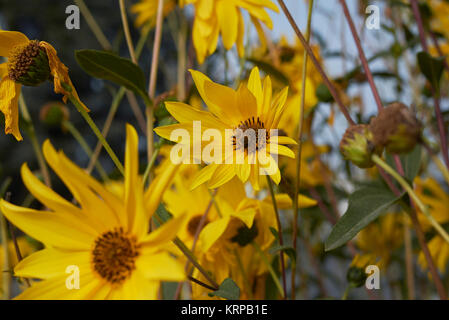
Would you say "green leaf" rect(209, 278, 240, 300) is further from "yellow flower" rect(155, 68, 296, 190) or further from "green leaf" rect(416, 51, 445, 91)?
"green leaf" rect(416, 51, 445, 91)

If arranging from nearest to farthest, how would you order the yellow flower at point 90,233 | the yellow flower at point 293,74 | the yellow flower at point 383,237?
the yellow flower at point 90,233 → the yellow flower at point 293,74 → the yellow flower at point 383,237

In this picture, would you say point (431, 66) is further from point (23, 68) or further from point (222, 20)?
point (23, 68)

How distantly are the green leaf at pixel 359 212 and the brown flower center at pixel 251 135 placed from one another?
2.8 inches

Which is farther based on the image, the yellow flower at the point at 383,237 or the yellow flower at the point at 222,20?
the yellow flower at the point at 383,237

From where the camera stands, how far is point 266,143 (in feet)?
0.94

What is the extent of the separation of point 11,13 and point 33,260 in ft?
13.2

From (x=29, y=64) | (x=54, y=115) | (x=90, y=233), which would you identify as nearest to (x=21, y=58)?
(x=29, y=64)

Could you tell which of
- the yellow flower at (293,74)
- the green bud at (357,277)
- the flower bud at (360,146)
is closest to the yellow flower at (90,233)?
the flower bud at (360,146)

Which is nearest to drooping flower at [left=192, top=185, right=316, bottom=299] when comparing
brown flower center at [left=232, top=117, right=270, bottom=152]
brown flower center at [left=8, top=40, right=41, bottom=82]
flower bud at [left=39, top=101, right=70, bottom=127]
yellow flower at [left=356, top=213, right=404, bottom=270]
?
brown flower center at [left=232, top=117, right=270, bottom=152]

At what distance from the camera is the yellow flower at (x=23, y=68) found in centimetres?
26

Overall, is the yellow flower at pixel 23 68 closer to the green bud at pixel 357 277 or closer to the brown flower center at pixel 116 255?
the brown flower center at pixel 116 255

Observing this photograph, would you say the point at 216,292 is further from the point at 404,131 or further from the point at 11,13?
the point at 11,13

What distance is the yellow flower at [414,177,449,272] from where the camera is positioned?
0.49 metres
